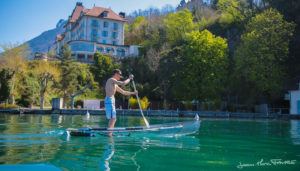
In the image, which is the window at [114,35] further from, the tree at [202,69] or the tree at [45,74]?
the tree at [202,69]

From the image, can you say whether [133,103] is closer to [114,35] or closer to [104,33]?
[104,33]

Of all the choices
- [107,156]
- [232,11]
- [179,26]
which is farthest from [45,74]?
[107,156]

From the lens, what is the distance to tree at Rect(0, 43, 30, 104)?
38.0 meters

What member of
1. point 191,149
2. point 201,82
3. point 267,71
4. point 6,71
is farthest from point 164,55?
point 191,149

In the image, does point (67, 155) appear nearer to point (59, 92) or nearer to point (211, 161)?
point (211, 161)

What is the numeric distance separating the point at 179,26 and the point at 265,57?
2383 centimetres

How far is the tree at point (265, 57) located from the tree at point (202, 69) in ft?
9.12

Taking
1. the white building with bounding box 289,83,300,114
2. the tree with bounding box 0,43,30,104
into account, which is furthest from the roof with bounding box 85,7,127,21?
the white building with bounding box 289,83,300,114

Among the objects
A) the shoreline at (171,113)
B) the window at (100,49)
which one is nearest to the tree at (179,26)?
the window at (100,49)

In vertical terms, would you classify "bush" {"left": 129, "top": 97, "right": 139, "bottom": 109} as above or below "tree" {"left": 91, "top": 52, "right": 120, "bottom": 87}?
below

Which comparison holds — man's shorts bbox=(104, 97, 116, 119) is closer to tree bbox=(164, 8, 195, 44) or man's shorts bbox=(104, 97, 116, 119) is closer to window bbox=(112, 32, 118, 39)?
tree bbox=(164, 8, 195, 44)

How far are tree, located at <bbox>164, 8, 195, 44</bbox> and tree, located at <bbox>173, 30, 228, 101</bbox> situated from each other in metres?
14.7

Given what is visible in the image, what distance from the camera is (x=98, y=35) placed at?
6556cm

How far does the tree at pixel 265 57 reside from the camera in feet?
104
